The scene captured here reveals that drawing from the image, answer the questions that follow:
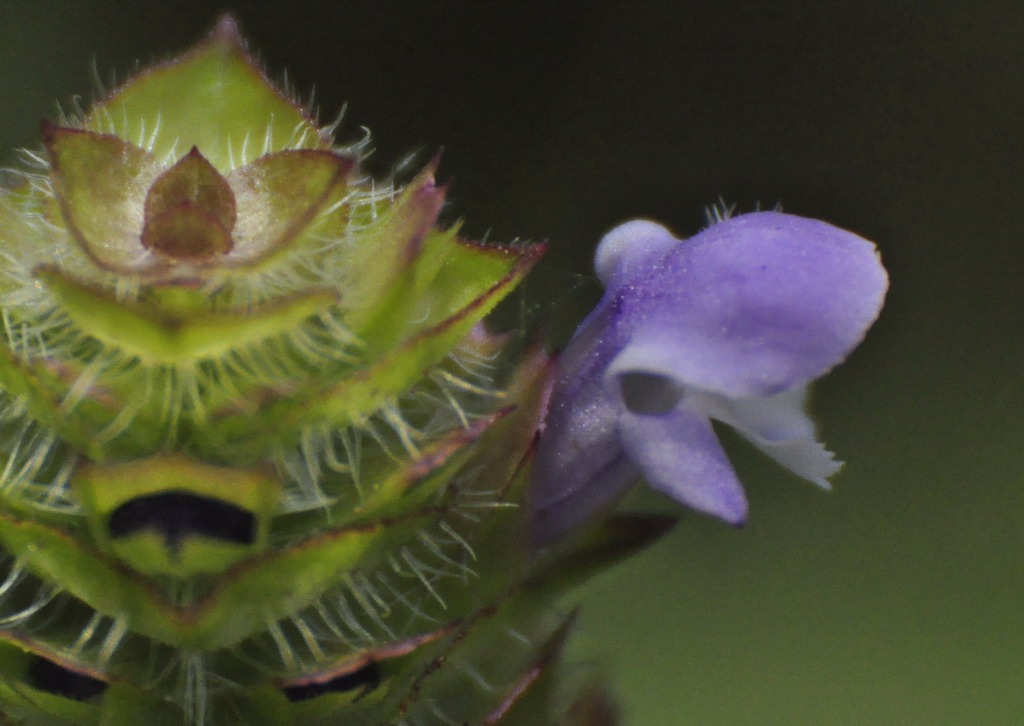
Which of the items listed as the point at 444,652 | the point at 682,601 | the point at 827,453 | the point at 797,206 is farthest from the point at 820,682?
the point at 444,652

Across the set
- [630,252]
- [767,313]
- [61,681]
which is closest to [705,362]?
[767,313]

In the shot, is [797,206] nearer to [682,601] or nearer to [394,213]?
[682,601]

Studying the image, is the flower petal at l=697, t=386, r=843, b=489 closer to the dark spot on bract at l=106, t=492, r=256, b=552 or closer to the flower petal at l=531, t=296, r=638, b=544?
the flower petal at l=531, t=296, r=638, b=544

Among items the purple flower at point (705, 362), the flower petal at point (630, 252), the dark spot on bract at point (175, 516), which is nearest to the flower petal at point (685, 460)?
the purple flower at point (705, 362)

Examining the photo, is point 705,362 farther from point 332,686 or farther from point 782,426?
point 332,686

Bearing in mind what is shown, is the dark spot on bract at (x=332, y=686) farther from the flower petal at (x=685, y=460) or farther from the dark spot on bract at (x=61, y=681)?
the flower petal at (x=685, y=460)

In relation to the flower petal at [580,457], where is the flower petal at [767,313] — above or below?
above
